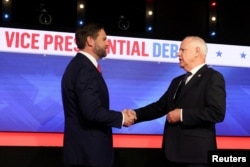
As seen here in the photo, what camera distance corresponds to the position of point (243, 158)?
1532 millimetres

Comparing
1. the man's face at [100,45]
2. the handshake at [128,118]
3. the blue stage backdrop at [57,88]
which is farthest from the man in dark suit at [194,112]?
the blue stage backdrop at [57,88]

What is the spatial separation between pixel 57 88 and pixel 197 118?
4.98 ft

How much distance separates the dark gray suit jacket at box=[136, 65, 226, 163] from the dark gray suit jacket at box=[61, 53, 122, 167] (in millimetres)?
306

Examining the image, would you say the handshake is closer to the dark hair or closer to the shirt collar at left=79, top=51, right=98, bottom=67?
the shirt collar at left=79, top=51, right=98, bottom=67

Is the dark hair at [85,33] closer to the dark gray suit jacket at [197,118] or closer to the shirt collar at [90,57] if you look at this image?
the shirt collar at [90,57]

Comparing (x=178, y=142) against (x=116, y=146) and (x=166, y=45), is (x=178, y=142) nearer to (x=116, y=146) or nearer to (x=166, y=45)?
(x=116, y=146)

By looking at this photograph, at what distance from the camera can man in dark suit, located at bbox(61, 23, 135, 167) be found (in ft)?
6.14

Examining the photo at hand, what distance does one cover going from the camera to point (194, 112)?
1935 millimetres

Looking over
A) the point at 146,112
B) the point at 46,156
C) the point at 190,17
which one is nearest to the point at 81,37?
the point at 146,112

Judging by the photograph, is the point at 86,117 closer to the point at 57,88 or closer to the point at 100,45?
the point at 100,45

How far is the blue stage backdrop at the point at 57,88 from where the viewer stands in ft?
10.0

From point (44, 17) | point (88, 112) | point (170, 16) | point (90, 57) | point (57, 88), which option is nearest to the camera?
point (88, 112)

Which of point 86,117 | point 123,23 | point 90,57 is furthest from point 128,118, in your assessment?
point 123,23

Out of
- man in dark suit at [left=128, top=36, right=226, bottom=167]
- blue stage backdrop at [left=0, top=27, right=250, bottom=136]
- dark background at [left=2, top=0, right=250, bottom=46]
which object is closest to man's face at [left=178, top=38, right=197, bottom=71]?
man in dark suit at [left=128, top=36, right=226, bottom=167]
